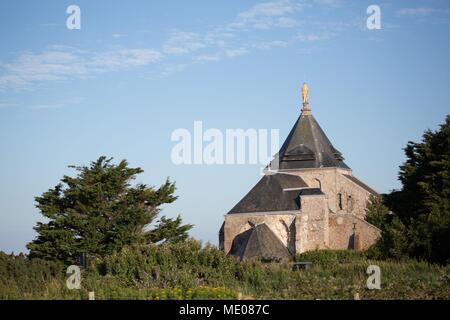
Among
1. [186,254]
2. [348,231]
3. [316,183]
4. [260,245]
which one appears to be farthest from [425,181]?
[186,254]

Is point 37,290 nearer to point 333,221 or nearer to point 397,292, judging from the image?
point 397,292

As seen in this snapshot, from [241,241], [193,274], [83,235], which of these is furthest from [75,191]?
[193,274]

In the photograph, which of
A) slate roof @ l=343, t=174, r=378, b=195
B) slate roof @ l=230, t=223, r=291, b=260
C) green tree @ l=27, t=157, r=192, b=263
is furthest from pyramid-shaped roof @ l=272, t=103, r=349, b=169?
green tree @ l=27, t=157, r=192, b=263

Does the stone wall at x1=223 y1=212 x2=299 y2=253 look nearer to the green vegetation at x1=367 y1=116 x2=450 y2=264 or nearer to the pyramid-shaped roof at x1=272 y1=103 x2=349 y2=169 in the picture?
the green vegetation at x1=367 y1=116 x2=450 y2=264

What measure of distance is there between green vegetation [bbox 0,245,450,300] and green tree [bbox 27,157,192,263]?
12.1 metres

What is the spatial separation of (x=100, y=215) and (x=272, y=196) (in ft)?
54.9

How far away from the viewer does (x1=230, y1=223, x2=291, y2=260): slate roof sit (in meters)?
53.3

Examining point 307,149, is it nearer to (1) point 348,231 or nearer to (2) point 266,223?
(1) point 348,231

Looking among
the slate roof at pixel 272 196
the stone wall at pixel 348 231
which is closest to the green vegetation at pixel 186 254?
the stone wall at pixel 348 231

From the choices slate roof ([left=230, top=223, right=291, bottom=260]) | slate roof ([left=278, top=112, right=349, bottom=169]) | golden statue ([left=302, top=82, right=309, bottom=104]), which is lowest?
slate roof ([left=230, top=223, right=291, bottom=260])

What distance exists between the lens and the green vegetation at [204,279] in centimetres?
2144

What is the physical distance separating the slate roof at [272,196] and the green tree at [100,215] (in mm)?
11174

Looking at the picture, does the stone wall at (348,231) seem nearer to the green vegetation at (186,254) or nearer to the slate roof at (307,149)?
the green vegetation at (186,254)

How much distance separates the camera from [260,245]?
177 feet
